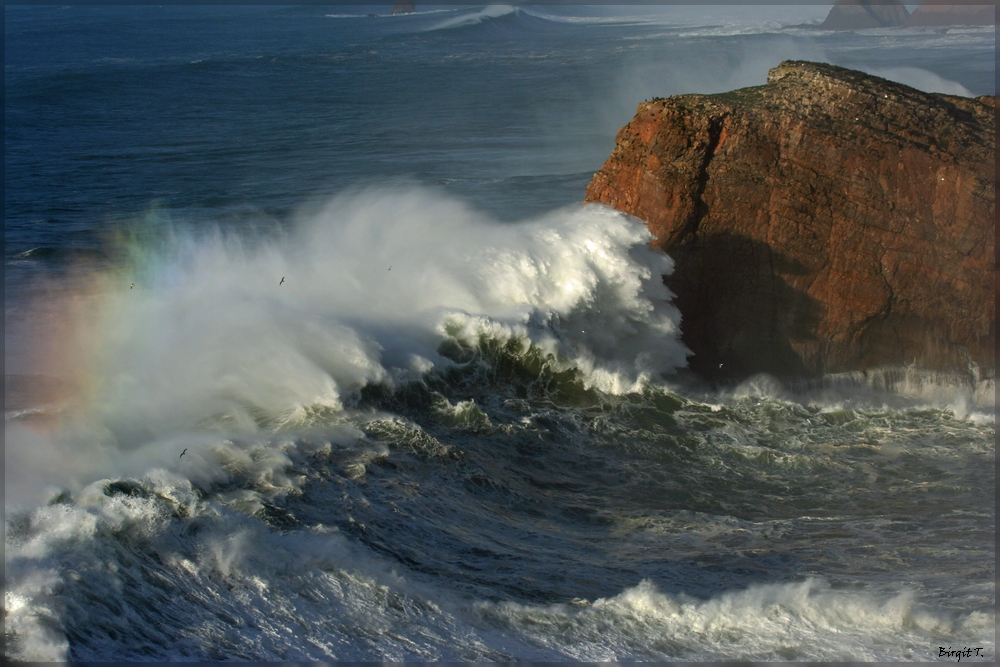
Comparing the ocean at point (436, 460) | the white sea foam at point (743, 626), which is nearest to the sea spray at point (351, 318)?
the ocean at point (436, 460)

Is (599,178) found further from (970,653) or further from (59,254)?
(59,254)

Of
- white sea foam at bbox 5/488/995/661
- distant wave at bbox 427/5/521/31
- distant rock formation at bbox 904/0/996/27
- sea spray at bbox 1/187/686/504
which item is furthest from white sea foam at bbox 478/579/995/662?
distant wave at bbox 427/5/521/31

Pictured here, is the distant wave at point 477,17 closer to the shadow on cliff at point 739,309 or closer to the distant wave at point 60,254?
the distant wave at point 60,254

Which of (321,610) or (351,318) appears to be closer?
(321,610)

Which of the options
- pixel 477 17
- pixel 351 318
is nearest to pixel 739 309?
pixel 351 318

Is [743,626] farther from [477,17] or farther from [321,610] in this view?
[477,17]
